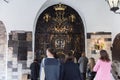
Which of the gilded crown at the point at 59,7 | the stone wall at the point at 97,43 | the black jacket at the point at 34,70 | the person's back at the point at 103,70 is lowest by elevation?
the black jacket at the point at 34,70

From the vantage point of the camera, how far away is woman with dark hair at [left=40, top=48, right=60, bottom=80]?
825 centimetres

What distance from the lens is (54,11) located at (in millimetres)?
17406

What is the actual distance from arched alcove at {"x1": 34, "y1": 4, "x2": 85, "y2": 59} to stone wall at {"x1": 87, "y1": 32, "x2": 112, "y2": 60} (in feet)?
2.00

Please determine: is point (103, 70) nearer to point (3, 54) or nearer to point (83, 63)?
point (83, 63)

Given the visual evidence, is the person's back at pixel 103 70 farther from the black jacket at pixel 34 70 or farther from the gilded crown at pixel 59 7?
the gilded crown at pixel 59 7

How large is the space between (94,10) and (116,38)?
210 cm

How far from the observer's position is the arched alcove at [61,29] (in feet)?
56.5

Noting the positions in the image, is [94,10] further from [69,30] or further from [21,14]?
[21,14]

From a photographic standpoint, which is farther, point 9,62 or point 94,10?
point 94,10

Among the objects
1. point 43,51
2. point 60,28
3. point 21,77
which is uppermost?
point 60,28

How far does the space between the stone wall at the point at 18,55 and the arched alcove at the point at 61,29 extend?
1.20m

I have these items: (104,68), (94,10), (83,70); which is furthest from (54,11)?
(104,68)

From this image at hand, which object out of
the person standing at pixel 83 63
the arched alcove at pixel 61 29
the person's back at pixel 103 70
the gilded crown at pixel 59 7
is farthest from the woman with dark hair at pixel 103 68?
the gilded crown at pixel 59 7

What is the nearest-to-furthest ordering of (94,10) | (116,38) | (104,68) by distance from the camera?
(104,68) < (116,38) < (94,10)
